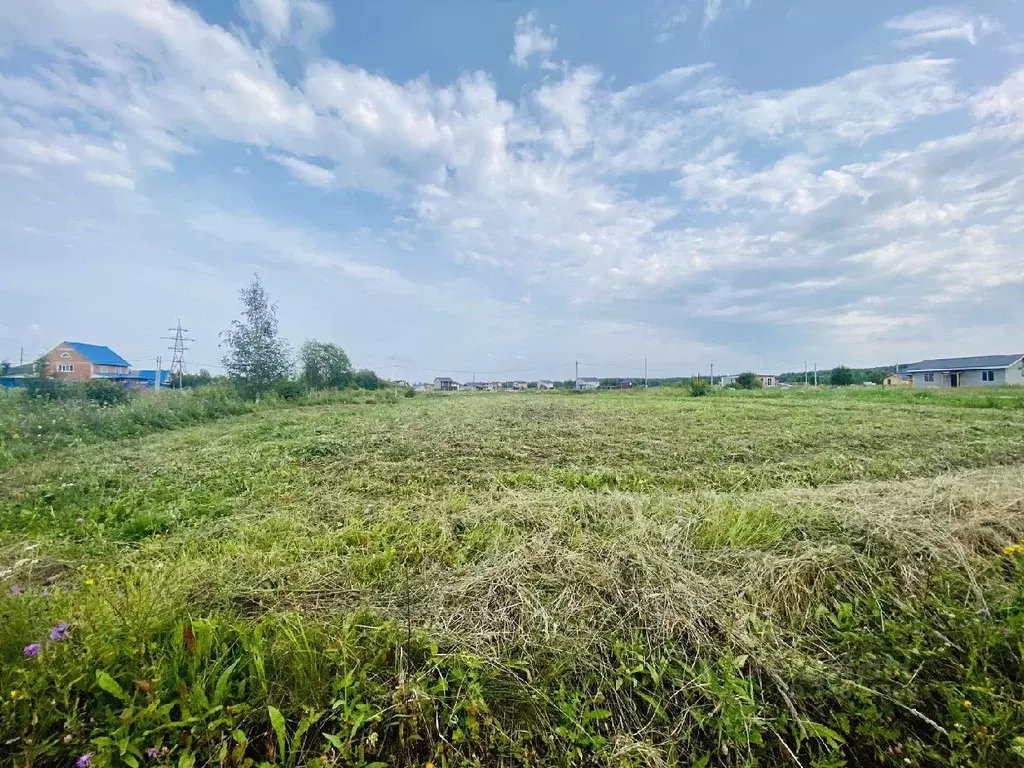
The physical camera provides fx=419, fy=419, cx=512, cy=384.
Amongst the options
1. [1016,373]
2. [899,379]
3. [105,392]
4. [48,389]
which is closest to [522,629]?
[48,389]

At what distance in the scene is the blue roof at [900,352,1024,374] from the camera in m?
32.9

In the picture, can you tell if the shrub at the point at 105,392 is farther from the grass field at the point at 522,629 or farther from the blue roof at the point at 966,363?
the blue roof at the point at 966,363

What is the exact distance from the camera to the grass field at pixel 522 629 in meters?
1.21

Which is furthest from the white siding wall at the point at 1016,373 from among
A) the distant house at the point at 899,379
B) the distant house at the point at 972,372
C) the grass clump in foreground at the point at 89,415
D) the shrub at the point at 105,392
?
the shrub at the point at 105,392

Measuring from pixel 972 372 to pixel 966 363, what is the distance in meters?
2.13

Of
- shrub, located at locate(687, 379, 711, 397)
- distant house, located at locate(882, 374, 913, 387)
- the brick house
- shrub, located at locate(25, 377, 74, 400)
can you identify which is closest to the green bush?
shrub, located at locate(25, 377, 74, 400)

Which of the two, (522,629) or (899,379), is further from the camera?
(899,379)

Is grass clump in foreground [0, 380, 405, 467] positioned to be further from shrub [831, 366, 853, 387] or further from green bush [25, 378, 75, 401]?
shrub [831, 366, 853, 387]

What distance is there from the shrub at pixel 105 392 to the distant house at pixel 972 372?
48.1 m

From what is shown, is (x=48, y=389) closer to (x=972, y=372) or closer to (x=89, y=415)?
(x=89, y=415)

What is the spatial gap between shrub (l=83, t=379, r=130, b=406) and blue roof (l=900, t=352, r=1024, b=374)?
52654mm

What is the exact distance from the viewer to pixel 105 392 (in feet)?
35.4

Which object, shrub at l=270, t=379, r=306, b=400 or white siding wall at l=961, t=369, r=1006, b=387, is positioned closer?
shrub at l=270, t=379, r=306, b=400

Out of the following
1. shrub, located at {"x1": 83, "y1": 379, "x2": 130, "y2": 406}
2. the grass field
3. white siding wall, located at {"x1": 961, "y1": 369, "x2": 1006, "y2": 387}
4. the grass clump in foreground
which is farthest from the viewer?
white siding wall, located at {"x1": 961, "y1": 369, "x2": 1006, "y2": 387}
